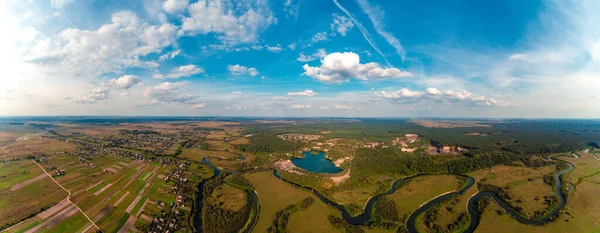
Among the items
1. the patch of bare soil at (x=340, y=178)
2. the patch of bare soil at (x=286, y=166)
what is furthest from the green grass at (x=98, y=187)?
the patch of bare soil at (x=340, y=178)

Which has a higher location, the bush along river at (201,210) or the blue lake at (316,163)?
the blue lake at (316,163)

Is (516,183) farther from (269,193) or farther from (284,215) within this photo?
(269,193)

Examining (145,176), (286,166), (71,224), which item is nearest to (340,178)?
(286,166)

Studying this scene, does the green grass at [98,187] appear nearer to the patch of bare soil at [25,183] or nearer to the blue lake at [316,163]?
the patch of bare soil at [25,183]

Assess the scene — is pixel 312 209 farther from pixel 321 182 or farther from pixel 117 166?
pixel 117 166

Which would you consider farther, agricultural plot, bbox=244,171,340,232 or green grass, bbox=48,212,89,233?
agricultural plot, bbox=244,171,340,232

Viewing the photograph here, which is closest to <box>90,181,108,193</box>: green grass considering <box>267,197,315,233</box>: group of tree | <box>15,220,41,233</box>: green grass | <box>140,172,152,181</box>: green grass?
<box>140,172,152,181</box>: green grass

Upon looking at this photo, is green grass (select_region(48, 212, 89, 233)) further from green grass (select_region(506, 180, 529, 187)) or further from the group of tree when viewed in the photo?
green grass (select_region(506, 180, 529, 187))

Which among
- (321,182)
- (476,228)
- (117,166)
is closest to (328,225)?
(321,182)
